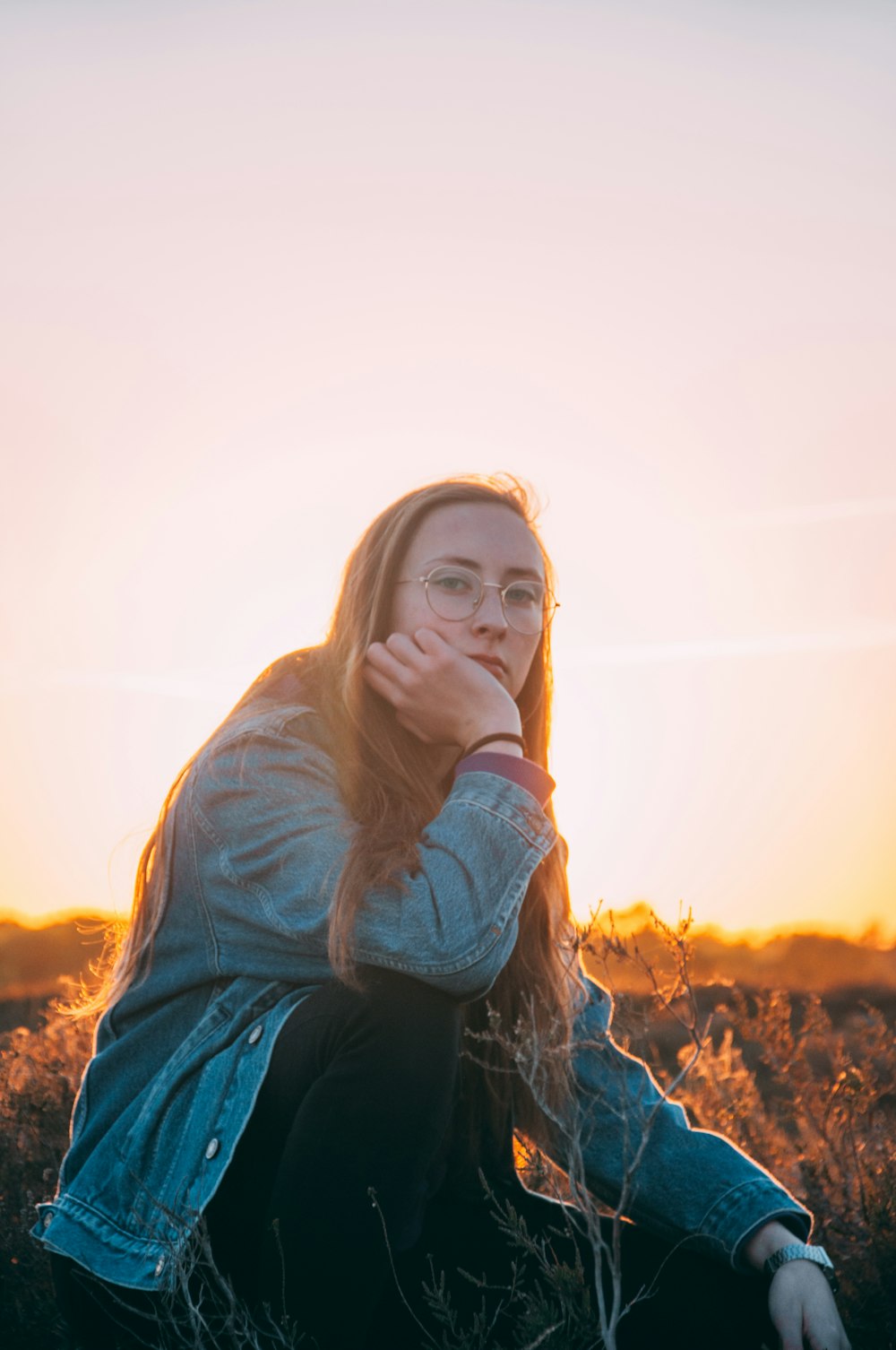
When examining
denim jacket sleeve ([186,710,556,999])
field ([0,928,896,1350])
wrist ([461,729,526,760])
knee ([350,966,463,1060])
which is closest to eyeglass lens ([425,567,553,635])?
wrist ([461,729,526,760])

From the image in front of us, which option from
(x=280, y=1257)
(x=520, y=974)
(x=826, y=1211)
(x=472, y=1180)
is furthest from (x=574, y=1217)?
(x=826, y=1211)

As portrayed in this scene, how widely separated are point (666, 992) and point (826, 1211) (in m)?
1.81

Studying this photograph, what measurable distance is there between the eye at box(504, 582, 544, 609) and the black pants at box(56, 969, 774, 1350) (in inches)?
50.6

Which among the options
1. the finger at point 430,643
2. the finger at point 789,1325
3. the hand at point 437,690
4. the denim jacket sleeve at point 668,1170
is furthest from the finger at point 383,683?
the finger at point 789,1325

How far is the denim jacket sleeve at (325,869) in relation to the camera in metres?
2.41

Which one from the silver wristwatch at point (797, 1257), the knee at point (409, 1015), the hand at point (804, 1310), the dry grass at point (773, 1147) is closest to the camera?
the knee at point (409, 1015)

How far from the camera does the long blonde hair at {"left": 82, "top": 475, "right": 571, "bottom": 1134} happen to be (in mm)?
2613

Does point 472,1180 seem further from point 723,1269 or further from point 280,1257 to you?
point 280,1257

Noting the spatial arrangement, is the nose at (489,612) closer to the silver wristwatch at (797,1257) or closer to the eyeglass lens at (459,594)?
the eyeglass lens at (459,594)

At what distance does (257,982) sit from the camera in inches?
103

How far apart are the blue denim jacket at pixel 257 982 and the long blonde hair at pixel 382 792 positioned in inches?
2.1

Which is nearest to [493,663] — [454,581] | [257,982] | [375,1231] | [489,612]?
[489,612]

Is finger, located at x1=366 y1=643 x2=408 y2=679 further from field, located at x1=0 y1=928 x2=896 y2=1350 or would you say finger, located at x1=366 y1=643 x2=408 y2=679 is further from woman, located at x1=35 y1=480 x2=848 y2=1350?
field, located at x1=0 y1=928 x2=896 y2=1350

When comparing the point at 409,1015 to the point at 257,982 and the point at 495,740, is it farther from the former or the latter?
the point at 495,740
